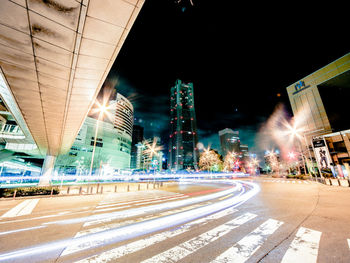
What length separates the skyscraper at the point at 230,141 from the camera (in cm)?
18276

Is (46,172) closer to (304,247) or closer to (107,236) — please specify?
(107,236)

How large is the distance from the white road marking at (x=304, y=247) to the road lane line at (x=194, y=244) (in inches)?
67.1

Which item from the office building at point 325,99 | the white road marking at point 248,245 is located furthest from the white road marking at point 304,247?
the office building at point 325,99

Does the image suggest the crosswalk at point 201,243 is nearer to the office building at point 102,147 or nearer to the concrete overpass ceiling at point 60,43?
the concrete overpass ceiling at point 60,43

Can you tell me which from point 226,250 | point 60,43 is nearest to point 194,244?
point 226,250

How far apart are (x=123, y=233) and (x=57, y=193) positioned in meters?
14.9

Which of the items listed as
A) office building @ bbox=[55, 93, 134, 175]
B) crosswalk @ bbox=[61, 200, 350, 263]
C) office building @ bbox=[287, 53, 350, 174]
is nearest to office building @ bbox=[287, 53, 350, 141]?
office building @ bbox=[287, 53, 350, 174]

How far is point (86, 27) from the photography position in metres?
4.03

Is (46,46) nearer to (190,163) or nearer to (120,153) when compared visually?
(120,153)

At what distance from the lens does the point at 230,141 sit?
7259 inches

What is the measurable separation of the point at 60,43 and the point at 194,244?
7442 mm

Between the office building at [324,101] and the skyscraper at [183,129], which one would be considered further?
the skyscraper at [183,129]

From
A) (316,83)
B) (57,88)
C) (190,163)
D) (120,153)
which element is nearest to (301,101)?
(316,83)

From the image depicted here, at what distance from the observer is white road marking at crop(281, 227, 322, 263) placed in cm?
303
